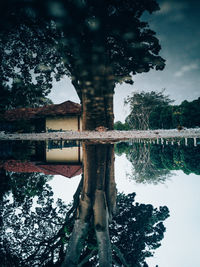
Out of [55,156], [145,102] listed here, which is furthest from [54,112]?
[145,102]

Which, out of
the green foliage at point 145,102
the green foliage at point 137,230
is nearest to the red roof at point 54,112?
the green foliage at point 137,230

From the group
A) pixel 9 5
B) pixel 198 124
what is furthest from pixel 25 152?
pixel 198 124

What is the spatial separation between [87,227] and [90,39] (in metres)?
4.89

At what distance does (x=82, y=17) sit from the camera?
330cm

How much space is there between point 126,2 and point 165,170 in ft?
26.9

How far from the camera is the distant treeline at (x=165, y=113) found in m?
24.6

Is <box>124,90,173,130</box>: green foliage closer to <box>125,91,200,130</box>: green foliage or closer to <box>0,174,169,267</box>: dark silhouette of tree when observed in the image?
<box>125,91,200,130</box>: green foliage

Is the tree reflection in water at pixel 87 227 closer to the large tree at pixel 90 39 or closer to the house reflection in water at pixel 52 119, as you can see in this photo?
the large tree at pixel 90 39

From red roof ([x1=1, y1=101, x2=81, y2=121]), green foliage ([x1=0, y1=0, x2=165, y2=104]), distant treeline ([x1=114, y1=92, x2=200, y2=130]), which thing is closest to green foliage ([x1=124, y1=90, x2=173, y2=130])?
distant treeline ([x1=114, y1=92, x2=200, y2=130])

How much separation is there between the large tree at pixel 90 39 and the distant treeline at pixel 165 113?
79.3 feet

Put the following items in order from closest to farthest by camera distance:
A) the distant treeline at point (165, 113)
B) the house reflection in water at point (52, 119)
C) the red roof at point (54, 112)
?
1. the red roof at point (54, 112)
2. the house reflection in water at point (52, 119)
3. the distant treeline at point (165, 113)

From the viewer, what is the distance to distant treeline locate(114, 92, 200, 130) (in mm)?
24641

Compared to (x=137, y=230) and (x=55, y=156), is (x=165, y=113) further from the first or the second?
(x=137, y=230)

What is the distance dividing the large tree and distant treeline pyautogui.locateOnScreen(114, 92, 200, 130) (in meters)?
24.2
